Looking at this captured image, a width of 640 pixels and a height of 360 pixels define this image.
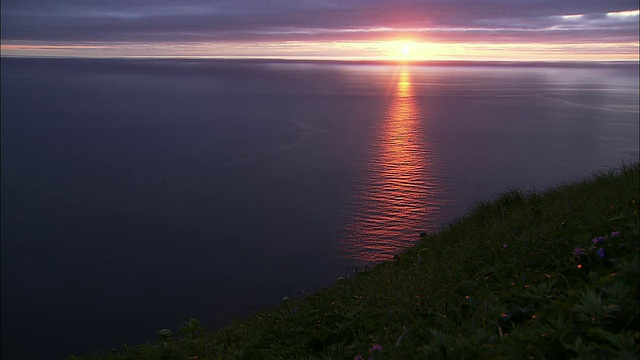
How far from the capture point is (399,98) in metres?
75.3

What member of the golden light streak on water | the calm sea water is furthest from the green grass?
the golden light streak on water

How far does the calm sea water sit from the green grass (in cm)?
394

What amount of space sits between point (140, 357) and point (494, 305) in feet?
14.7

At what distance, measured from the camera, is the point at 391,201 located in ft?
84.3

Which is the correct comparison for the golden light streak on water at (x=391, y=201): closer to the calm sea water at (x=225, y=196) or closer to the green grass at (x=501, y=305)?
the calm sea water at (x=225, y=196)

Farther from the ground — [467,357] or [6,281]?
[467,357]

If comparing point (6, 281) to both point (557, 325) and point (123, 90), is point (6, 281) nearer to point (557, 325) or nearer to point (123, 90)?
point (557, 325)

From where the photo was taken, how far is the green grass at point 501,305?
12.3 feet

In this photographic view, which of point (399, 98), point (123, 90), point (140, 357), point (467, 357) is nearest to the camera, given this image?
point (467, 357)

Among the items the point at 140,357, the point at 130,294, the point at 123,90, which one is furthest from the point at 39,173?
the point at 123,90

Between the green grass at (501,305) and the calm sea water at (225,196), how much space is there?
394 cm

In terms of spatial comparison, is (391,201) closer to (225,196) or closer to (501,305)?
(225,196)

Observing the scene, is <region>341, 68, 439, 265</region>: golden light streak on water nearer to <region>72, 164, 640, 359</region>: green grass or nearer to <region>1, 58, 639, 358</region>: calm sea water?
<region>1, 58, 639, 358</region>: calm sea water

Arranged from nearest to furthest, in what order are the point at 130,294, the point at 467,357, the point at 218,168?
the point at 467,357
the point at 130,294
the point at 218,168
